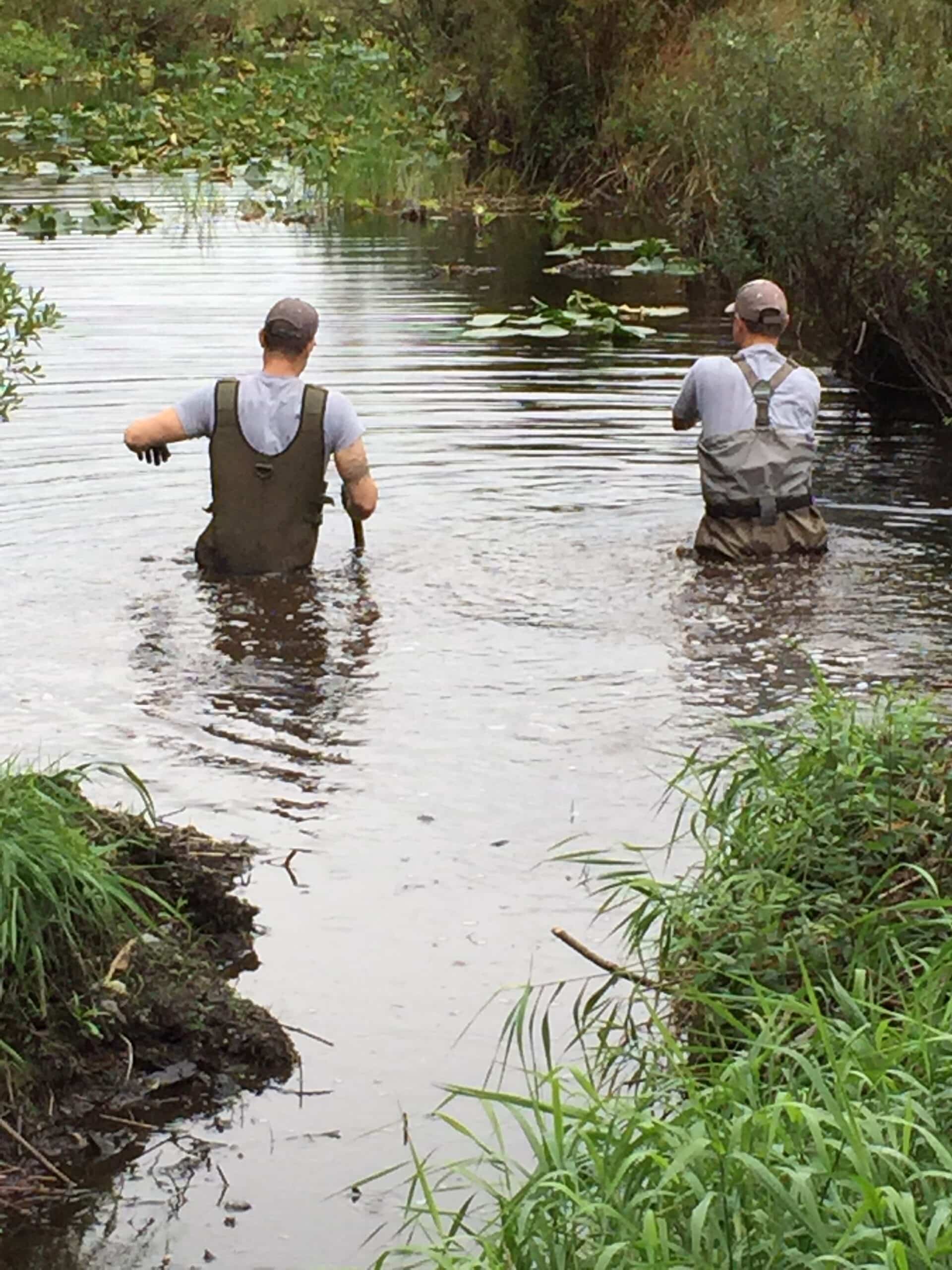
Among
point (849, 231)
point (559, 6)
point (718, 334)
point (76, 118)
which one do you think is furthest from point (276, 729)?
point (76, 118)

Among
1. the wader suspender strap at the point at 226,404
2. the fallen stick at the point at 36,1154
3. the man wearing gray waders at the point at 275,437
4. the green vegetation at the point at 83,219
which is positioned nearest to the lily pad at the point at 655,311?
the green vegetation at the point at 83,219

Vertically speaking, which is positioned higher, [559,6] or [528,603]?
[559,6]

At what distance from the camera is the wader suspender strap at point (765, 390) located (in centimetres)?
987

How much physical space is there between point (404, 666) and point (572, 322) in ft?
27.9

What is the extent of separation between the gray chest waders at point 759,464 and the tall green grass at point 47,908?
509 cm

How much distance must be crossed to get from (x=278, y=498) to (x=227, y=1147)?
5.14m

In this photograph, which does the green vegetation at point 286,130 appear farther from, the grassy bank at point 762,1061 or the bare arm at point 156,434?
the grassy bank at point 762,1061

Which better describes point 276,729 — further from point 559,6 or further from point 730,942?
point 559,6

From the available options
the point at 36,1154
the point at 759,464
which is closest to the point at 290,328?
the point at 759,464

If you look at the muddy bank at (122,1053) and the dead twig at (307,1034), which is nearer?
the muddy bank at (122,1053)

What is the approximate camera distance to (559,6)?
80.1 ft

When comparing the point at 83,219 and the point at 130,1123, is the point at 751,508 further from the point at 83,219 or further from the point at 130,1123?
the point at 83,219

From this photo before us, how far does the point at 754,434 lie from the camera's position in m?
9.86

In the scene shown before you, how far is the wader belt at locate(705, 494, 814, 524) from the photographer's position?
9.98m
